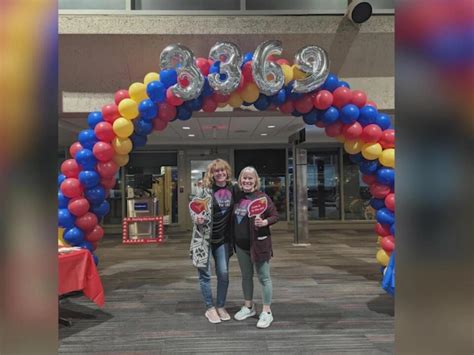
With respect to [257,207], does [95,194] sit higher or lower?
higher

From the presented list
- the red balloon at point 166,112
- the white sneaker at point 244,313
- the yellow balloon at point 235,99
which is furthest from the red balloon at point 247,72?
the white sneaker at point 244,313

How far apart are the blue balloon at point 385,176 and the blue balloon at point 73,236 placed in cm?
322

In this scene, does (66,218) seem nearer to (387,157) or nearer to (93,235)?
(93,235)

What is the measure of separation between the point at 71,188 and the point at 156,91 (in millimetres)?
1331

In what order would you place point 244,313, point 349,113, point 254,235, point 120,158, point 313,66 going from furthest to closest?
point 120,158 < point 349,113 < point 313,66 < point 244,313 < point 254,235

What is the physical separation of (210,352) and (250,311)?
0.72m

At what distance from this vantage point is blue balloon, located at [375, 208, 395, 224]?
3639 mm

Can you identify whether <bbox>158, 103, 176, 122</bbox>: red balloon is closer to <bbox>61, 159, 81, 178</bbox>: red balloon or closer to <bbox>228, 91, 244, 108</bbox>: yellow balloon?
<bbox>228, 91, 244, 108</bbox>: yellow balloon

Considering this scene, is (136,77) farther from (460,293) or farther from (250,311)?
(460,293)

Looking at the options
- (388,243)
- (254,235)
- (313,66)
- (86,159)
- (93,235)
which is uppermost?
(313,66)

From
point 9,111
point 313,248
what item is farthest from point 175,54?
point 313,248

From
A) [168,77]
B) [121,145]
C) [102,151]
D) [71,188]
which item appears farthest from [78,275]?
[168,77]

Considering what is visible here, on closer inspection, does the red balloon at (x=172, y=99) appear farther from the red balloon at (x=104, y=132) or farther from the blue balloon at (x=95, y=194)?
the blue balloon at (x=95, y=194)

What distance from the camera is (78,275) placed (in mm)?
3062
